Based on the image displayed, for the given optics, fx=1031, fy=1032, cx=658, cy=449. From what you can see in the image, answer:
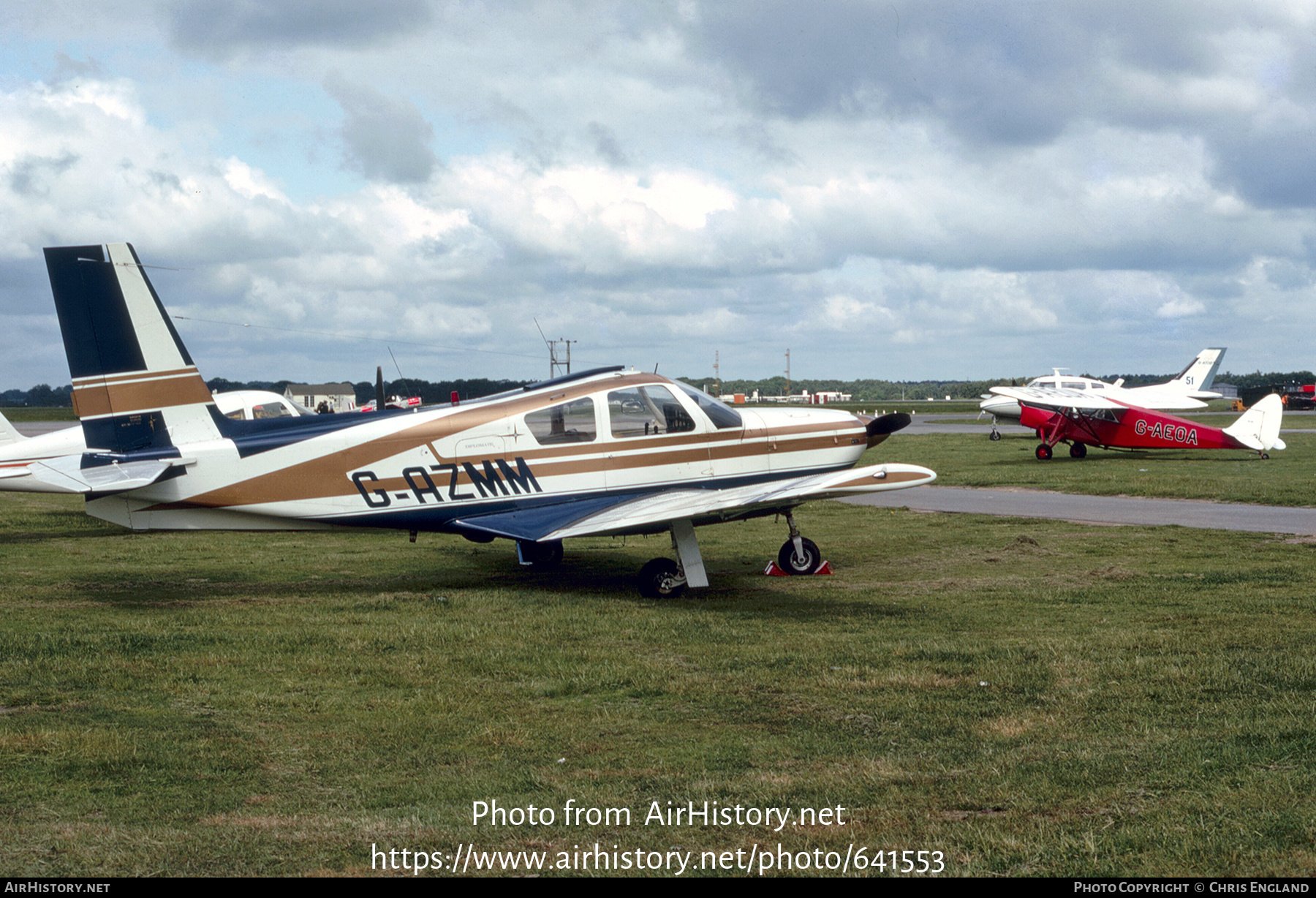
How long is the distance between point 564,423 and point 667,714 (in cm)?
563

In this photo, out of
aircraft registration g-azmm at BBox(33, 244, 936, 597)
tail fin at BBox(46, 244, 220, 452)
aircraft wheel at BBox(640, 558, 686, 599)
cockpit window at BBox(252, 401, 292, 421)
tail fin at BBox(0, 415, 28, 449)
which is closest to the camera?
tail fin at BBox(46, 244, 220, 452)

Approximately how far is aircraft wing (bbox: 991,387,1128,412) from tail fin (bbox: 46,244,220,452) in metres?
27.3

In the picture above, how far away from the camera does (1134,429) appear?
31578mm

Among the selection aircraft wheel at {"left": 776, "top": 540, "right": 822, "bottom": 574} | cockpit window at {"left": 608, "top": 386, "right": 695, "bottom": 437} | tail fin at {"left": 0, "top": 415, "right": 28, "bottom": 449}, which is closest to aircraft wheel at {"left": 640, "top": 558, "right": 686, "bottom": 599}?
cockpit window at {"left": 608, "top": 386, "right": 695, "bottom": 437}

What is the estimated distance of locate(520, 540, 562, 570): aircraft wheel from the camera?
544 inches

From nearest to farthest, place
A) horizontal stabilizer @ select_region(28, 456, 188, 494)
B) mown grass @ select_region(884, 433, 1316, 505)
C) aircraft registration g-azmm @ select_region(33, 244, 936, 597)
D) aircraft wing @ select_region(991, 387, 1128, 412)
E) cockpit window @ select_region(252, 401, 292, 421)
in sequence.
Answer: horizontal stabilizer @ select_region(28, 456, 188, 494)
aircraft registration g-azmm @ select_region(33, 244, 936, 597)
mown grass @ select_region(884, 433, 1316, 505)
cockpit window @ select_region(252, 401, 292, 421)
aircraft wing @ select_region(991, 387, 1128, 412)

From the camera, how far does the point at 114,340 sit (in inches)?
422

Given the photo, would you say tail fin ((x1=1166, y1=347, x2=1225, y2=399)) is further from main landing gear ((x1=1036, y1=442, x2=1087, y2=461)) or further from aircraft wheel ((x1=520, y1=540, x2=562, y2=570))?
aircraft wheel ((x1=520, y1=540, x2=562, y2=570))

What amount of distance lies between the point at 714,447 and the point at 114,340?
6.64 m

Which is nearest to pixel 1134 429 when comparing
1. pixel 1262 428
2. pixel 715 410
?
pixel 1262 428

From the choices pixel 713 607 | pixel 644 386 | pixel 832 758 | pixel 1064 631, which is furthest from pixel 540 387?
pixel 832 758

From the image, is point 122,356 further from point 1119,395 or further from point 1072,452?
point 1119,395

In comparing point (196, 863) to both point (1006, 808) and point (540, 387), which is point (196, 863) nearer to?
point (1006, 808)

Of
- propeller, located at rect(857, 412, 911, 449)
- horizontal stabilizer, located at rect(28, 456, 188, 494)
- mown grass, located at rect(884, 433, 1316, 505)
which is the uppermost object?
propeller, located at rect(857, 412, 911, 449)
